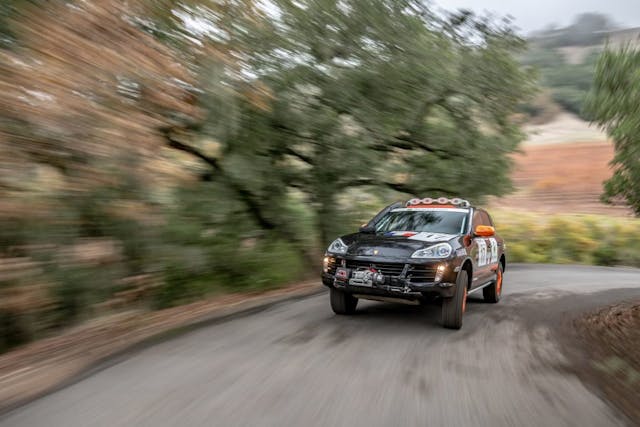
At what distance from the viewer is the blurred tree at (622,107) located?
7199 mm

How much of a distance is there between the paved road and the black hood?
102 centimetres

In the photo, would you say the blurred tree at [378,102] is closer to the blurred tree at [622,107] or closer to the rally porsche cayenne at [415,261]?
the rally porsche cayenne at [415,261]

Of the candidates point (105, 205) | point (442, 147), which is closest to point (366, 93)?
point (442, 147)

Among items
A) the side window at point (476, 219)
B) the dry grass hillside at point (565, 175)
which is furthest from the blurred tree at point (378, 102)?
the dry grass hillside at point (565, 175)

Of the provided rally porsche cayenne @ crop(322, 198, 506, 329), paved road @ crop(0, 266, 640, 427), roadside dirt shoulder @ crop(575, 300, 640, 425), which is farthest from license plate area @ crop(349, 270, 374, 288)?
roadside dirt shoulder @ crop(575, 300, 640, 425)

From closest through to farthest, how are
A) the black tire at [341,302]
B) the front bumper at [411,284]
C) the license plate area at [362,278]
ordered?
the front bumper at [411,284], the license plate area at [362,278], the black tire at [341,302]

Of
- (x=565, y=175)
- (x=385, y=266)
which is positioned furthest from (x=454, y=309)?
(x=565, y=175)

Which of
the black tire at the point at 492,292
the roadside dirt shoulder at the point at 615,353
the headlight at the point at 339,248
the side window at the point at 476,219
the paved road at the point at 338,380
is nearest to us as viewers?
the paved road at the point at 338,380

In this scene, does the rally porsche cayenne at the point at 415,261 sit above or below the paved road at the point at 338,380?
above

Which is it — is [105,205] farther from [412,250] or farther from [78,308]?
[412,250]

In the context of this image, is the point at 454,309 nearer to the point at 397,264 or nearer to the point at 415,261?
the point at 415,261

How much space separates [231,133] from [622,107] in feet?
20.6

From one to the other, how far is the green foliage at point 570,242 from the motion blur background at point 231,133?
6.89 metres

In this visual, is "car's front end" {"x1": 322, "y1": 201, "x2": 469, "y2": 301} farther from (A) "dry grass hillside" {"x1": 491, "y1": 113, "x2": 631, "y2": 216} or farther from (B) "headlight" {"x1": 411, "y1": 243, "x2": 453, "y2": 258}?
(A) "dry grass hillside" {"x1": 491, "y1": 113, "x2": 631, "y2": 216}
